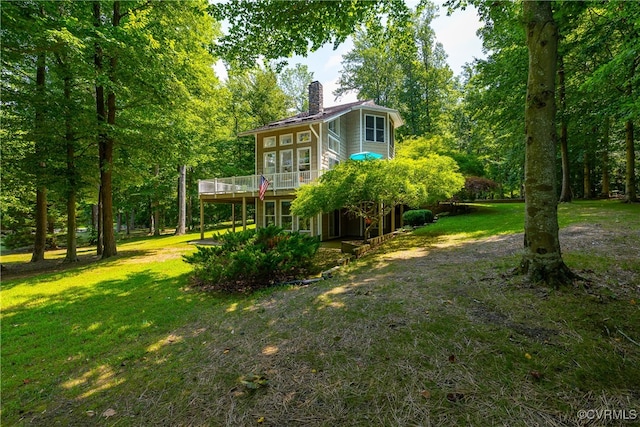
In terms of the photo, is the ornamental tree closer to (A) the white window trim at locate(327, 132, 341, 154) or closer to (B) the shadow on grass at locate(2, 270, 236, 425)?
(B) the shadow on grass at locate(2, 270, 236, 425)

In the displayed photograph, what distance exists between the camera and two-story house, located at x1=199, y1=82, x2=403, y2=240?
14.8 metres

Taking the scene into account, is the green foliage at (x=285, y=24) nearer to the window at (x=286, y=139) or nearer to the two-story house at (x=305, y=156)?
the two-story house at (x=305, y=156)

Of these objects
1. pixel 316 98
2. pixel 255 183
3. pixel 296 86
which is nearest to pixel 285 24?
pixel 255 183

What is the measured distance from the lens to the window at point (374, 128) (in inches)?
697

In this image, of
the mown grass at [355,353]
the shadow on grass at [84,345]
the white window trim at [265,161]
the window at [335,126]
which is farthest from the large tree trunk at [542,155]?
the white window trim at [265,161]

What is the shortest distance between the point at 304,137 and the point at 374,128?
4836 millimetres

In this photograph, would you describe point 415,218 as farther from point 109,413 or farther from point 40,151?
point 40,151

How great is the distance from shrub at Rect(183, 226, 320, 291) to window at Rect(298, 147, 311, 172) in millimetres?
8793

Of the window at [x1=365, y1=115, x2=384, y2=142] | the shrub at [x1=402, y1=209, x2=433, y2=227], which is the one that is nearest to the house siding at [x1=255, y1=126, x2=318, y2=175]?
the window at [x1=365, y1=115, x2=384, y2=142]

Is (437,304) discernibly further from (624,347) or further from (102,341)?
(102,341)

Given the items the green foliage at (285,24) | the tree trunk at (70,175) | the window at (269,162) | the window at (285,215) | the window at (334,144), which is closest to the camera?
the green foliage at (285,24)

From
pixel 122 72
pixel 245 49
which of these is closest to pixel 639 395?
pixel 245 49

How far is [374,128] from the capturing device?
17812 mm

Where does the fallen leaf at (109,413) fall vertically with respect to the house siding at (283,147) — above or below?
below
